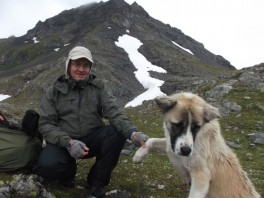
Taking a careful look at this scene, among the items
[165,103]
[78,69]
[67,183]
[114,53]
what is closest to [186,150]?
[165,103]

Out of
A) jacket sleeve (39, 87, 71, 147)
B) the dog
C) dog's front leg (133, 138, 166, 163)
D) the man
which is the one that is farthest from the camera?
dog's front leg (133, 138, 166, 163)

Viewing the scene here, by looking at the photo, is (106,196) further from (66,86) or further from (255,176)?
(255,176)

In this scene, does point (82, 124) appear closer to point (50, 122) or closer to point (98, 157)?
point (50, 122)

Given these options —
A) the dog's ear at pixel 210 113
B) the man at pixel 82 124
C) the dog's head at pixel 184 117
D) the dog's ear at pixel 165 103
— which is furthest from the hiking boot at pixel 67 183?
the dog's ear at pixel 210 113

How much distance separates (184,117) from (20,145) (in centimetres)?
379

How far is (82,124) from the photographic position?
8914mm

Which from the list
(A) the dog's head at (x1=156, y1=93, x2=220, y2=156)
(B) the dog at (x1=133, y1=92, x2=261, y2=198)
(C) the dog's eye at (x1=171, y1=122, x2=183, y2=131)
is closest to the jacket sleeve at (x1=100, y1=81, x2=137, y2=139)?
(B) the dog at (x1=133, y1=92, x2=261, y2=198)

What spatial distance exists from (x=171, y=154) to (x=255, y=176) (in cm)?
622

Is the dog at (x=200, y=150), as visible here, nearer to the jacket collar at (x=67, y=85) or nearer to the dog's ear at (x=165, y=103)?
the dog's ear at (x=165, y=103)

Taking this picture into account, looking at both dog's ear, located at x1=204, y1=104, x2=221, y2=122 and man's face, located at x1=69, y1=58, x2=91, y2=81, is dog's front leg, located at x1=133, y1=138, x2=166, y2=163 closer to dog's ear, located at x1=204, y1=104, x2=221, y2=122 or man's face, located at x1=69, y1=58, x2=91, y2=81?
dog's ear, located at x1=204, y1=104, x2=221, y2=122

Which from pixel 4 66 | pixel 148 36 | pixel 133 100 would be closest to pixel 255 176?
pixel 133 100

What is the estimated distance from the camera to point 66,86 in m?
8.87

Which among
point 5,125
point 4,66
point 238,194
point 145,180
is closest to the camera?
point 238,194

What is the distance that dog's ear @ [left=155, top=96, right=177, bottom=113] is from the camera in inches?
297
